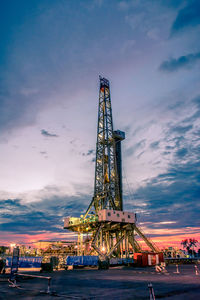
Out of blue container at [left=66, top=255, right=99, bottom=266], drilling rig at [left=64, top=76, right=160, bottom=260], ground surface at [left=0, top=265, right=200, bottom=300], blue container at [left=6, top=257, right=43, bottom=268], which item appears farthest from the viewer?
drilling rig at [left=64, top=76, right=160, bottom=260]

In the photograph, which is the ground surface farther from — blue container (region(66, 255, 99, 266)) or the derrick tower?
the derrick tower

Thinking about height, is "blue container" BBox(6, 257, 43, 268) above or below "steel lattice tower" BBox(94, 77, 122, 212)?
below

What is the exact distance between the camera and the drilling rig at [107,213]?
5469 centimetres

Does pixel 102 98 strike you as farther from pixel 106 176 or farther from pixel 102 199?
pixel 102 199

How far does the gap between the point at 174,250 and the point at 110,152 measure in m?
38.7

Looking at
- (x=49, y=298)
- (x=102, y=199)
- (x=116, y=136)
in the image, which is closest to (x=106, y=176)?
(x=102, y=199)

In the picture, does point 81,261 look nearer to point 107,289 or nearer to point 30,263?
point 30,263

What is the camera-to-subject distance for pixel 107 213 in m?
52.4

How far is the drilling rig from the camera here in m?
54.7

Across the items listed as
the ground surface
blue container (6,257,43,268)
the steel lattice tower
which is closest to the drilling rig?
the steel lattice tower

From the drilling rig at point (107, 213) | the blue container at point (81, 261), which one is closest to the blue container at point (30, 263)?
the blue container at point (81, 261)

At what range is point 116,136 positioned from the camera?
75688 mm

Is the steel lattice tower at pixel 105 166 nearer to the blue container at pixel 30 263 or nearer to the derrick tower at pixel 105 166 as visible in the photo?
the derrick tower at pixel 105 166

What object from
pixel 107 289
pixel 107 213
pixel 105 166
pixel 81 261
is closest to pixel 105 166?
pixel 105 166
